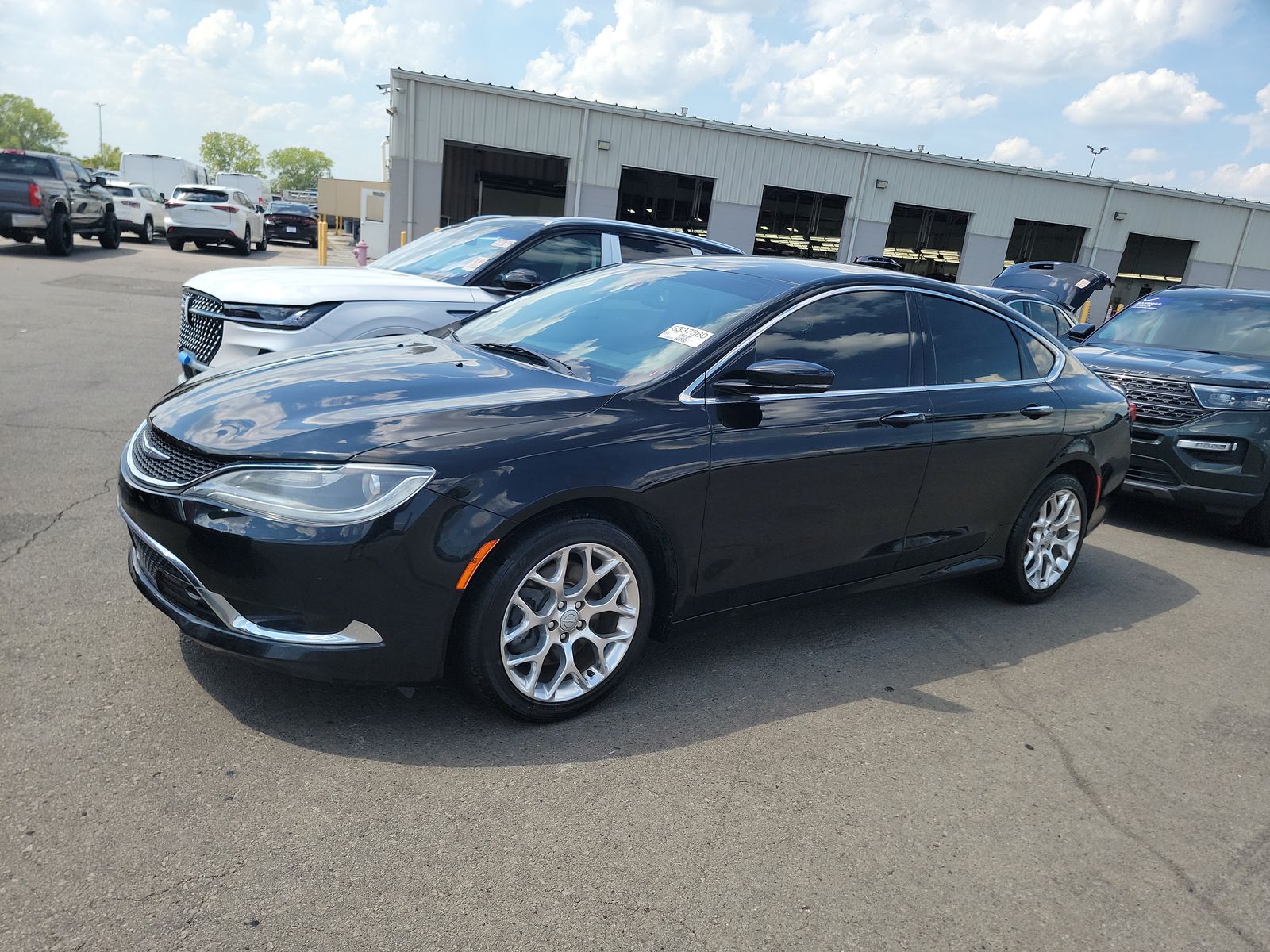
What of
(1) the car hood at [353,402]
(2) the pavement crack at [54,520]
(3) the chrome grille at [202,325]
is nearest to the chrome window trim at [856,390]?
(1) the car hood at [353,402]

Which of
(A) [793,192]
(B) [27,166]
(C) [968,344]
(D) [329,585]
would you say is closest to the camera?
(D) [329,585]

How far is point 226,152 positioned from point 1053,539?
173 meters

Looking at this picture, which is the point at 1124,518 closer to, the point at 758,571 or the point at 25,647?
the point at 758,571

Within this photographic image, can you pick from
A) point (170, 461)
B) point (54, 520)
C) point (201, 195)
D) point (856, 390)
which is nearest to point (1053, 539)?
point (856, 390)

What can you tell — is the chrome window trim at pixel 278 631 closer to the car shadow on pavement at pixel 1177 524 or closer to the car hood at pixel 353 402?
the car hood at pixel 353 402

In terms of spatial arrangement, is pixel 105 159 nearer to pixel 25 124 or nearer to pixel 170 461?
pixel 25 124

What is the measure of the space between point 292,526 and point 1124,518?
6839mm

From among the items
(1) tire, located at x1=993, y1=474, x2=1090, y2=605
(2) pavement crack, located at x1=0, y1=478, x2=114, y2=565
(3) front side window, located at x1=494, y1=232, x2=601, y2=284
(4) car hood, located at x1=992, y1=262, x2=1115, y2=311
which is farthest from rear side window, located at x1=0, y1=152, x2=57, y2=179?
(1) tire, located at x1=993, y1=474, x2=1090, y2=605

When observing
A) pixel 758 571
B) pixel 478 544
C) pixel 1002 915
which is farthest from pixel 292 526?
pixel 1002 915

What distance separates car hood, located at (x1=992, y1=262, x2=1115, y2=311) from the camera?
41.3 ft

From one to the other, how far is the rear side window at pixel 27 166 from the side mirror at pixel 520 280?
16007 mm

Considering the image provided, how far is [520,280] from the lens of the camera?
20.7 feet

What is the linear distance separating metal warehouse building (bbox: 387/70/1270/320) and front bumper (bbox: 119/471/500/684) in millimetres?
21199

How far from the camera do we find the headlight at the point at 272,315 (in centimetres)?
585
